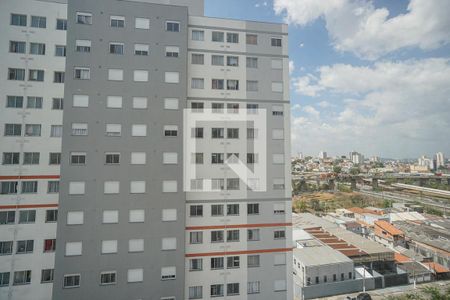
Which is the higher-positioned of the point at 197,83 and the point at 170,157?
the point at 197,83

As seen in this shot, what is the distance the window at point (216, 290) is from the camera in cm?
1747

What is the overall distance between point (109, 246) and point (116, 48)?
44.1ft

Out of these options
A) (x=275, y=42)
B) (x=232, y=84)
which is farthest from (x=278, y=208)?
(x=275, y=42)

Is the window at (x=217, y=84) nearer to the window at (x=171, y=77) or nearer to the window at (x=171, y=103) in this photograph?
the window at (x=171, y=77)

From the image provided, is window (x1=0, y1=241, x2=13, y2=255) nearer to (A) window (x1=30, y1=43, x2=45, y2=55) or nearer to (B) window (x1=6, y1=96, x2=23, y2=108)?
(B) window (x1=6, y1=96, x2=23, y2=108)

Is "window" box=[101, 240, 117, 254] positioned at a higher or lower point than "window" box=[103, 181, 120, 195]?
lower

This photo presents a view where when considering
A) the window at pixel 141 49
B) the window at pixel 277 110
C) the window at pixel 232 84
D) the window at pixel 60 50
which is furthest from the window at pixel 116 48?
the window at pixel 277 110

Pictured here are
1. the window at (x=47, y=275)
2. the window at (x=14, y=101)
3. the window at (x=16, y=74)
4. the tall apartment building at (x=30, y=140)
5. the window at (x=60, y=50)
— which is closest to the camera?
the tall apartment building at (x=30, y=140)

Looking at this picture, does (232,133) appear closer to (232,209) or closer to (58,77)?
(232,209)

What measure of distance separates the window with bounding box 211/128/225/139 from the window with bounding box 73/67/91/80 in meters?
9.21

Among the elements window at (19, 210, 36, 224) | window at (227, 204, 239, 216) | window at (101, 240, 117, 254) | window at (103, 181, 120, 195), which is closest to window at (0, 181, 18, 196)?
window at (19, 210, 36, 224)

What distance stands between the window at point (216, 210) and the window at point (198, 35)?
12.4 meters

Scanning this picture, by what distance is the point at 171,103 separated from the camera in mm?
17375

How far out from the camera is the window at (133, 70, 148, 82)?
17.1 meters
